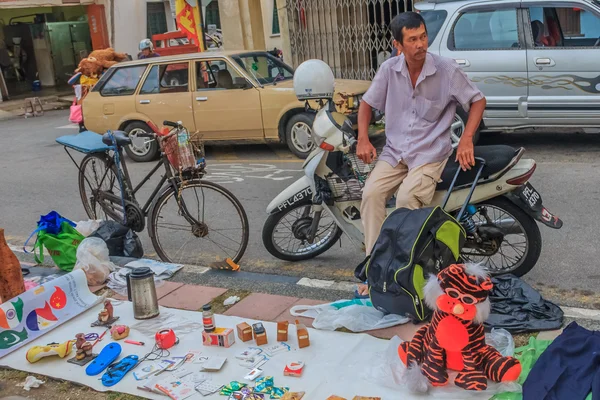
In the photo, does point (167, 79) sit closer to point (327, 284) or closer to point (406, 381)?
point (327, 284)

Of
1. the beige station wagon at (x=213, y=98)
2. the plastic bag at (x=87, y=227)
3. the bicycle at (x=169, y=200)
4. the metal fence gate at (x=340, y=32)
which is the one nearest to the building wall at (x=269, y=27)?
the metal fence gate at (x=340, y=32)

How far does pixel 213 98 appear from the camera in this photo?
389 inches

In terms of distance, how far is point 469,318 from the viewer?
3082 mm

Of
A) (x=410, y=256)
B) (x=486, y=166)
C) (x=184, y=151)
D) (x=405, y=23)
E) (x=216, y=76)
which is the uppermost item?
(x=405, y=23)

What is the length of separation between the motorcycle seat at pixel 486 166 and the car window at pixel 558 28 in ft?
15.1

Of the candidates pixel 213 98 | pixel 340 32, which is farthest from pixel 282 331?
pixel 340 32

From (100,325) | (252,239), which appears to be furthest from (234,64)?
(100,325)

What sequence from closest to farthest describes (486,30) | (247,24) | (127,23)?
1. (486,30)
2. (247,24)
3. (127,23)

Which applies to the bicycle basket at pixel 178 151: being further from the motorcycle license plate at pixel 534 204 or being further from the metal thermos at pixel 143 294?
the motorcycle license plate at pixel 534 204

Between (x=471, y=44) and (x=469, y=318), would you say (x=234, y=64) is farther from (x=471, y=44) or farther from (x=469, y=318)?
(x=469, y=318)

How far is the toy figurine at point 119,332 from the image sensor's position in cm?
399

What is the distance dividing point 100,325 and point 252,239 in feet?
6.88

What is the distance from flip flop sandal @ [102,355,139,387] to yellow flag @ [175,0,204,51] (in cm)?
1275

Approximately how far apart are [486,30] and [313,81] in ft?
15.3
